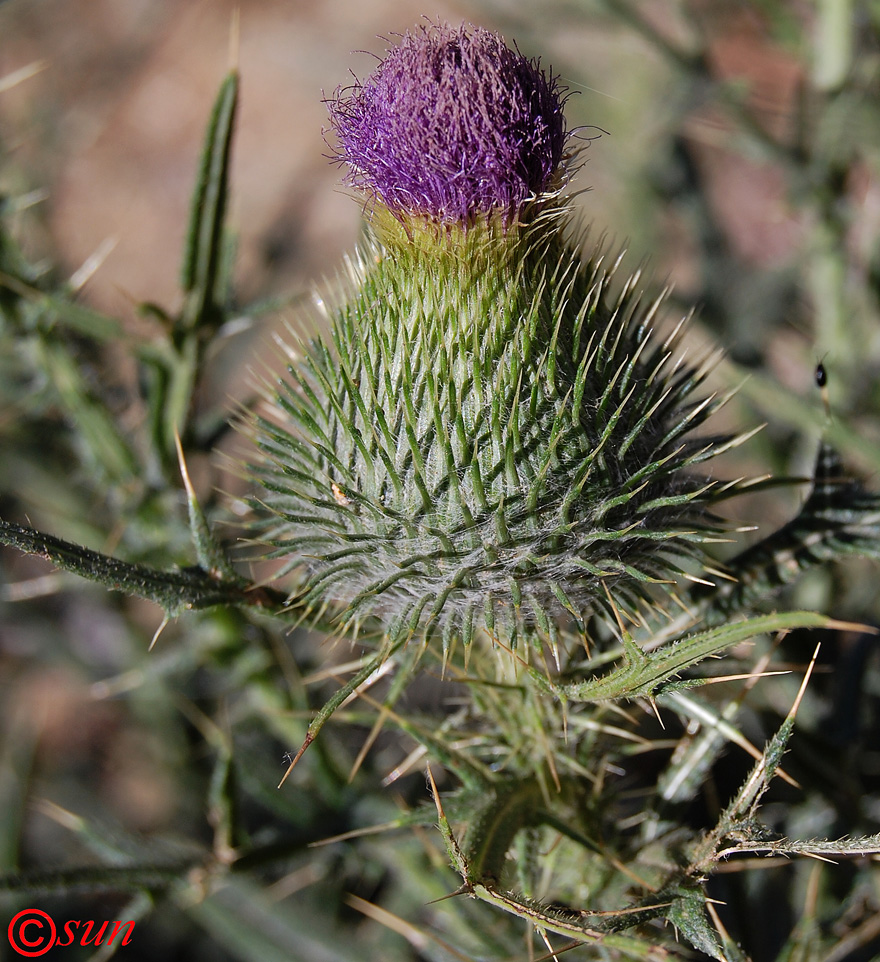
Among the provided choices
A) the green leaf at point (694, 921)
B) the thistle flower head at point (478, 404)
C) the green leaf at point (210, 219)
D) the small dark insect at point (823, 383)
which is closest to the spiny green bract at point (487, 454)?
the thistle flower head at point (478, 404)

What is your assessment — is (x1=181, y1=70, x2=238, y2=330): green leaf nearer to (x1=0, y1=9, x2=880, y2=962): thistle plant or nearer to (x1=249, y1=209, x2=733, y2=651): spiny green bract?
(x1=0, y1=9, x2=880, y2=962): thistle plant

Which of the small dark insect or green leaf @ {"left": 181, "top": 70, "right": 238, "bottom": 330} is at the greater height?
green leaf @ {"left": 181, "top": 70, "right": 238, "bottom": 330}

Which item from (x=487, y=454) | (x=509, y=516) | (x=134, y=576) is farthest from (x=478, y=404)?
(x=134, y=576)

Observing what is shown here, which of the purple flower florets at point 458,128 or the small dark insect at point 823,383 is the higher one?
the purple flower florets at point 458,128

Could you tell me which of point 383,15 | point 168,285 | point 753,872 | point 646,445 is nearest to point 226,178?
point 646,445

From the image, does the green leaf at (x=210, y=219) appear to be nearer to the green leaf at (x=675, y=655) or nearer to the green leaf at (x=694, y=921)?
the green leaf at (x=675, y=655)

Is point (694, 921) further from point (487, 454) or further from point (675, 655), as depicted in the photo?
point (487, 454)

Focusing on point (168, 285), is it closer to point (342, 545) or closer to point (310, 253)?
point (310, 253)

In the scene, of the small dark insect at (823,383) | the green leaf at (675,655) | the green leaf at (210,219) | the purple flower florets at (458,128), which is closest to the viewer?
the green leaf at (675,655)

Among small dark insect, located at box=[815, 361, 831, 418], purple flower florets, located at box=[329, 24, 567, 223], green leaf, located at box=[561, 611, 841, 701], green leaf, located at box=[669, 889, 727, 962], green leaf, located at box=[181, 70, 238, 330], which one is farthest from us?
green leaf, located at box=[181, 70, 238, 330]

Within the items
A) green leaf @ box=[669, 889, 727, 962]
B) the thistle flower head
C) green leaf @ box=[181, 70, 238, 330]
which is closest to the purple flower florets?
the thistle flower head

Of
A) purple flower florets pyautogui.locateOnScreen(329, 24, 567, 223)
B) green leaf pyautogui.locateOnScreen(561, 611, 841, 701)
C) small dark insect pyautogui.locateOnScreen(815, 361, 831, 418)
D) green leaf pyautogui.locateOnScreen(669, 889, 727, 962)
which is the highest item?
purple flower florets pyautogui.locateOnScreen(329, 24, 567, 223)
